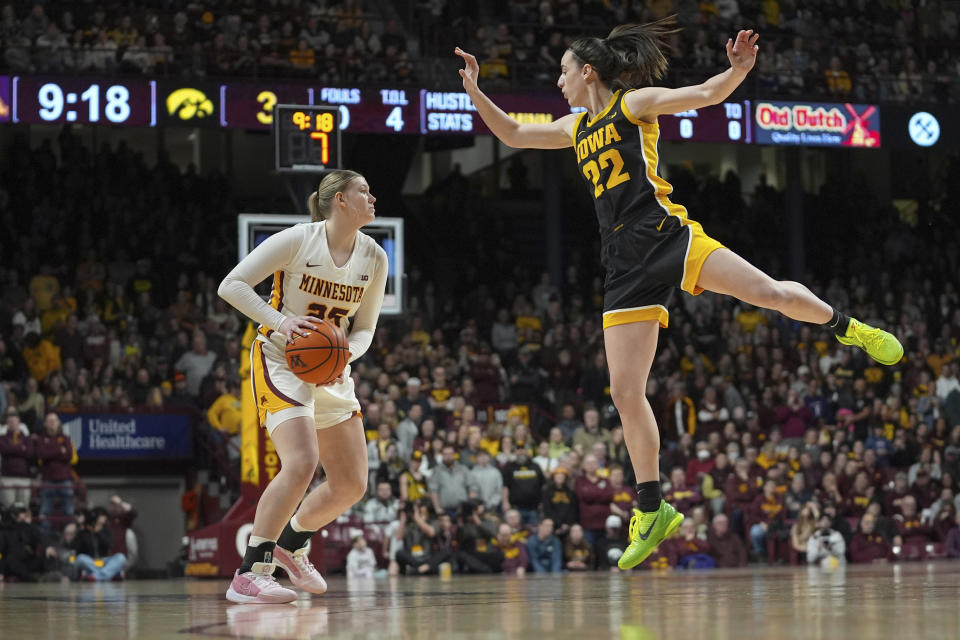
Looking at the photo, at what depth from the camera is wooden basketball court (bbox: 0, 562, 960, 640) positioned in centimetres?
400

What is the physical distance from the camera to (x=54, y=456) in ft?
47.8

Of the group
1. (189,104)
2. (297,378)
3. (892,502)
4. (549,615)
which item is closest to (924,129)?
(892,502)

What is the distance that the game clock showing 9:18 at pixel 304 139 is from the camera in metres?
11.6

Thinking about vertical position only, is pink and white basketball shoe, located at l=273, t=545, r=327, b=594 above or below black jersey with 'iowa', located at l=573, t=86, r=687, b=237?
below

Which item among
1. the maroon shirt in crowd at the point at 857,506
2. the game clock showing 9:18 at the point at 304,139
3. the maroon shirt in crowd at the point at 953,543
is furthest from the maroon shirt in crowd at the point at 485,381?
the game clock showing 9:18 at the point at 304,139

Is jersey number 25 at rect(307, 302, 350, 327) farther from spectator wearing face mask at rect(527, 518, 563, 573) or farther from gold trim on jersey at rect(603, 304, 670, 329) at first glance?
spectator wearing face mask at rect(527, 518, 563, 573)

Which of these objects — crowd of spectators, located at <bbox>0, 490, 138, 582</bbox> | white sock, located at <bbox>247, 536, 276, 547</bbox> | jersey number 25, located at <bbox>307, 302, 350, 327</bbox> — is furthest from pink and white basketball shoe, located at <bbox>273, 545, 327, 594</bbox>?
crowd of spectators, located at <bbox>0, 490, 138, 582</bbox>

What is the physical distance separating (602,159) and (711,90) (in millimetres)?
614

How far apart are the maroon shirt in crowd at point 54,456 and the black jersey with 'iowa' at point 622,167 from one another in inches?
391

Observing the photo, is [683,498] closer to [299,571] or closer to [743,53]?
[299,571]

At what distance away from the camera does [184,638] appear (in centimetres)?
409

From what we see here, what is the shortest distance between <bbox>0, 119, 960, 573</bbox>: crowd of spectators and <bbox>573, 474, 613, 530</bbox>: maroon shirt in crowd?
0.9 inches

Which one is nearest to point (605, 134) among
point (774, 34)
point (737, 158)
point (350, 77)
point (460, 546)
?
point (460, 546)

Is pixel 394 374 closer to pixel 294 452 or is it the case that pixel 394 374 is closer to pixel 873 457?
pixel 873 457
